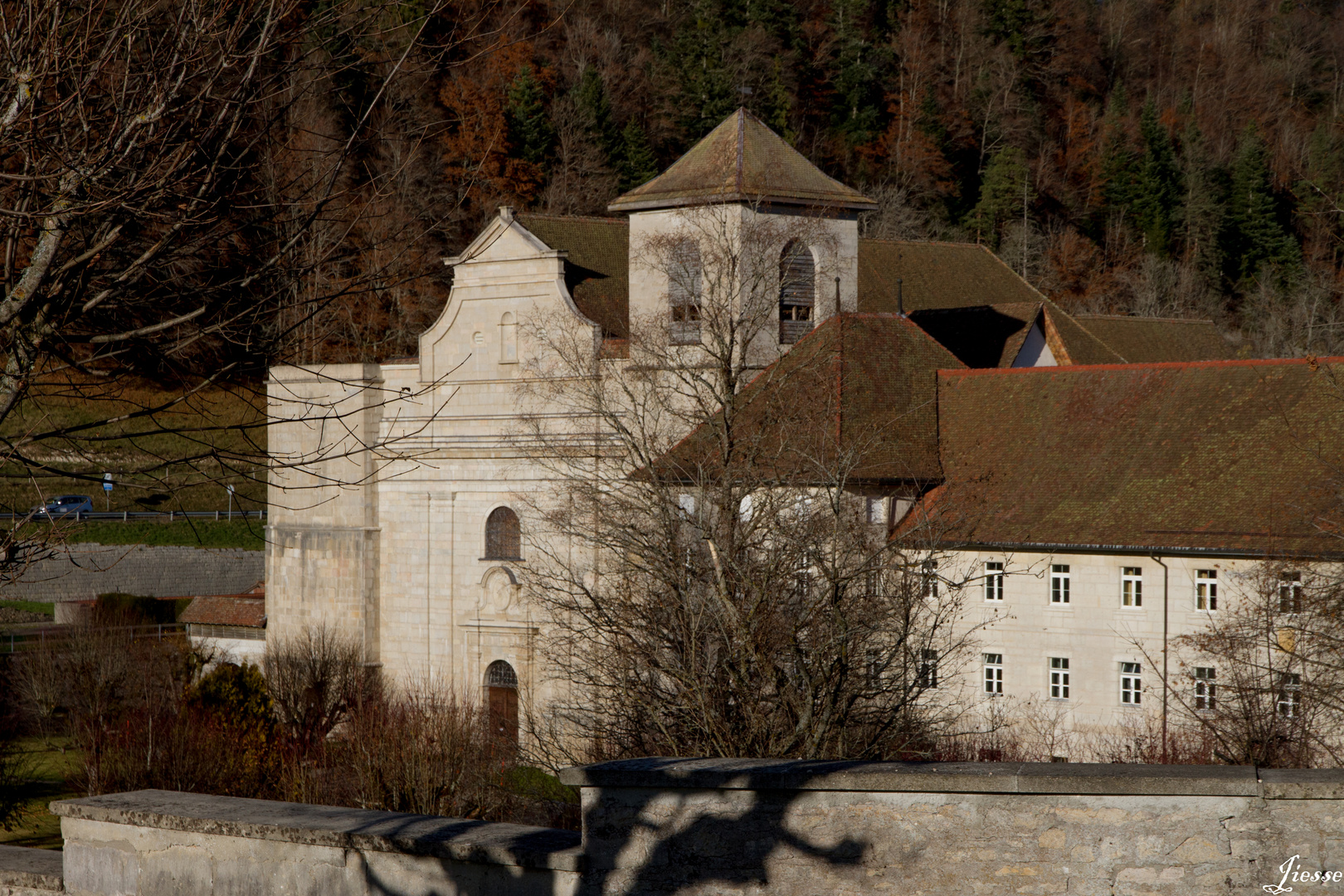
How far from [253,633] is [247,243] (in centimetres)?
3649

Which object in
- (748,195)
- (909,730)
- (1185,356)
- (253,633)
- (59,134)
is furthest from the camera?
(1185,356)

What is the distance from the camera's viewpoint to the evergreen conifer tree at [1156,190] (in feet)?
263

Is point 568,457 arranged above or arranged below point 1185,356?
below

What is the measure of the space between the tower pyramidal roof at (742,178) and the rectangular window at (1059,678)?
11592 millimetres

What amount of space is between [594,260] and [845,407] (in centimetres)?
1107

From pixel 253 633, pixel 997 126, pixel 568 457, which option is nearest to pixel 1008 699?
pixel 568 457

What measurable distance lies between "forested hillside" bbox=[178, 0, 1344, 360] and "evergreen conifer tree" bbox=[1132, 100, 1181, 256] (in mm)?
107

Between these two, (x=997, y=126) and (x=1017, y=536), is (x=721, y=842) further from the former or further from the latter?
(x=997, y=126)

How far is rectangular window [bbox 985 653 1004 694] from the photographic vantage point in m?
31.5

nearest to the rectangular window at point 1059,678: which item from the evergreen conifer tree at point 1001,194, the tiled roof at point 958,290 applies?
the tiled roof at point 958,290

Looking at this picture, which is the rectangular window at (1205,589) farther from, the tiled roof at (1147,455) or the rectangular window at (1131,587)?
the rectangular window at (1131,587)

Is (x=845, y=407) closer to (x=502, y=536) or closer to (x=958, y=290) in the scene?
(x=502, y=536)

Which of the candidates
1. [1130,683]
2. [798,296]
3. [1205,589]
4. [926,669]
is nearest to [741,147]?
[798,296]

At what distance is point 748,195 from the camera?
3394 centimetres
